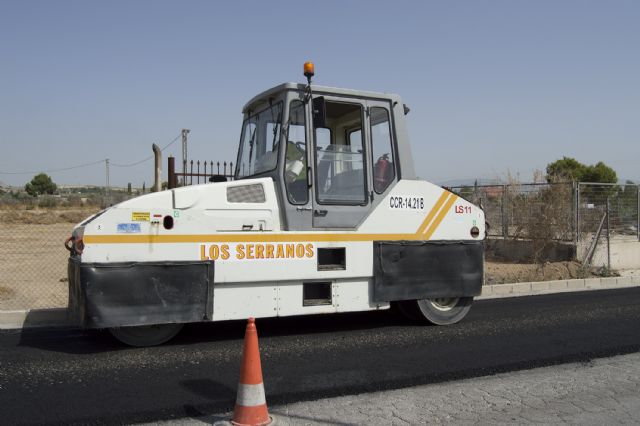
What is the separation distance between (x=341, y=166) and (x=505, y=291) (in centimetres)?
552

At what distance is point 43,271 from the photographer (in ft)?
42.8

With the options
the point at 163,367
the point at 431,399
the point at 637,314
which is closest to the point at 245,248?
the point at 163,367

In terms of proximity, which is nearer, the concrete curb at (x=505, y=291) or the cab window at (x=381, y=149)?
the cab window at (x=381, y=149)

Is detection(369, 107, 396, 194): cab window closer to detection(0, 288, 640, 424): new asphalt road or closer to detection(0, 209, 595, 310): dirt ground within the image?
detection(0, 288, 640, 424): new asphalt road

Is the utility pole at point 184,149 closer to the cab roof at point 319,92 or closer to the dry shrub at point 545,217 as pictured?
the cab roof at point 319,92

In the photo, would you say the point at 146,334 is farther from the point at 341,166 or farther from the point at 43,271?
the point at 43,271

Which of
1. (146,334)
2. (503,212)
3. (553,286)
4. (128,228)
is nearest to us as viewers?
(128,228)

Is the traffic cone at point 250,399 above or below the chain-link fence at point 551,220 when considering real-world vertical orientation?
below

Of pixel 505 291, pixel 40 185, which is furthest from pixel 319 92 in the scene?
pixel 40 185

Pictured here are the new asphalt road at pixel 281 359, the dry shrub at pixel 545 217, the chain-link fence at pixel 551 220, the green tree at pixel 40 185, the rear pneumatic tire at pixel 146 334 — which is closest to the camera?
the new asphalt road at pixel 281 359

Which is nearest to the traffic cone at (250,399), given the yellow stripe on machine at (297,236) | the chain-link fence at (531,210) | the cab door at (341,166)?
the yellow stripe on machine at (297,236)

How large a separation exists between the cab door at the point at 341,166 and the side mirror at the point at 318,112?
0.08 feet

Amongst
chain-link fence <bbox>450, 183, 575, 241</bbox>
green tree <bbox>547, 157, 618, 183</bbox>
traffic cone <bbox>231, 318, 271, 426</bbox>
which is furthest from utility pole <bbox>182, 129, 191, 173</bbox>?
green tree <bbox>547, 157, 618, 183</bbox>

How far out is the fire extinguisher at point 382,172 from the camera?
699 centimetres
